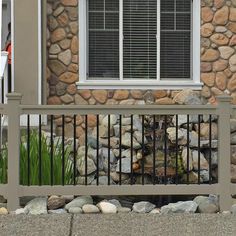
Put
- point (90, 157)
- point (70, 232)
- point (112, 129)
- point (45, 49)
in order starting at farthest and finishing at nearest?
point (45, 49) < point (112, 129) < point (90, 157) < point (70, 232)

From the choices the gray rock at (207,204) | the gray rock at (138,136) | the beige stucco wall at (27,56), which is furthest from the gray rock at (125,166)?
the beige stucco wall at (27,56)

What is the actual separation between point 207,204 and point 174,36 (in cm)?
436

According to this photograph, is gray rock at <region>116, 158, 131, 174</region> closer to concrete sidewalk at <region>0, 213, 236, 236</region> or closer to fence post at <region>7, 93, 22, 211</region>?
concrete sidewalk at <region>0, 213, 236, 236</region>

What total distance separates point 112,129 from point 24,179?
2.31 m

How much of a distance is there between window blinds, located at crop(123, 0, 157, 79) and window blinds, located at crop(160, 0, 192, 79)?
16 centimetres

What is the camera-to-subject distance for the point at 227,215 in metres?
7.88

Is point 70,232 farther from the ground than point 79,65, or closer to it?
closer to it

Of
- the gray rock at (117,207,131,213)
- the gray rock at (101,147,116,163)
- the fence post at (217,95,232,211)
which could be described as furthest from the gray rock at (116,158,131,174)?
the fence post at (217,95,232,211)

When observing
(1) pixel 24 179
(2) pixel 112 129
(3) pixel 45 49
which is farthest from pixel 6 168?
(3) pixel 45 49

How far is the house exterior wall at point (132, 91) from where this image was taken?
456 inches

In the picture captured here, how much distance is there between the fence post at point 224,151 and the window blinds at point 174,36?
372cm

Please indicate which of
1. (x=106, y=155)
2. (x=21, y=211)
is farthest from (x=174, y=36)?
(x=21, y=211)

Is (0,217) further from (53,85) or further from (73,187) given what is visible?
(53,85)

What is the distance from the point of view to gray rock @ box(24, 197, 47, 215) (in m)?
7.98
